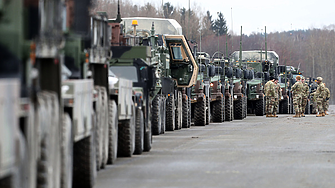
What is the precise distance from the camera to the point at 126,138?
48.3 ft

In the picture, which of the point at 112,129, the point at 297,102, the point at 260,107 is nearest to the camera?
the point at 112,129

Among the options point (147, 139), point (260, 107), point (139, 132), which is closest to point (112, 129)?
point (139, 132)

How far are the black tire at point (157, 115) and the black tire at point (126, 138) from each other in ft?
23.4

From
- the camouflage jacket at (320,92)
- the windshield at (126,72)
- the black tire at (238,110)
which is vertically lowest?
the black tire at (238,110)

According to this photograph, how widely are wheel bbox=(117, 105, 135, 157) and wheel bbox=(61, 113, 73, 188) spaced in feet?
17.7

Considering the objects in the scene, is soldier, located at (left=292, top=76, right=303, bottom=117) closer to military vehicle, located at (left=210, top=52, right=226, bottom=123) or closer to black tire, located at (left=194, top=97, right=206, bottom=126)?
military vehicle, located at (left=210, top=52, right=226, bottom=123)

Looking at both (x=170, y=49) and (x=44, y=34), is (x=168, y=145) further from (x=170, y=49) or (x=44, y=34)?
(x=44, y=34)

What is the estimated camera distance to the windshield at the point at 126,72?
17.3 m

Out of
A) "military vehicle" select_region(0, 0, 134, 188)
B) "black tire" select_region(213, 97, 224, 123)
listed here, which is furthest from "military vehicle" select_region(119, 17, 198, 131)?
"military vehicle" select_region(0, 0, 134, 188)

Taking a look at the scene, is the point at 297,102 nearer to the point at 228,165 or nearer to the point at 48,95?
the point at 228,165

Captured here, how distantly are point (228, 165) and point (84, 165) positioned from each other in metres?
3.47

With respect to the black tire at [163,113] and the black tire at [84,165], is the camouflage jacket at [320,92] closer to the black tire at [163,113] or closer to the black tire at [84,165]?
the black tire at [163,113]

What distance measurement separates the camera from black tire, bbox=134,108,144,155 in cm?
1562

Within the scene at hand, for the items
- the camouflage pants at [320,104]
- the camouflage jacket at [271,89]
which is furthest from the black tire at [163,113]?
the camouflage pants at [320,104]
